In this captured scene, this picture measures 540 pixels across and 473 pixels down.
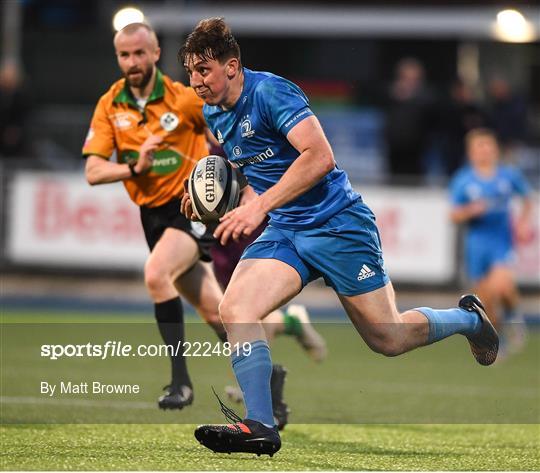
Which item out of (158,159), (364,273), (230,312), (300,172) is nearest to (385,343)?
(364,273)

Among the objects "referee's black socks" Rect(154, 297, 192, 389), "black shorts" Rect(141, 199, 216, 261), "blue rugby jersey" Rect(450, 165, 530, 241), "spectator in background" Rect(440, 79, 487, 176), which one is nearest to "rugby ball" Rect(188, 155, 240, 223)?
"black shorts" Rect(141, 199, 216, 261)

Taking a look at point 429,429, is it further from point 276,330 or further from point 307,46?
point 307,46

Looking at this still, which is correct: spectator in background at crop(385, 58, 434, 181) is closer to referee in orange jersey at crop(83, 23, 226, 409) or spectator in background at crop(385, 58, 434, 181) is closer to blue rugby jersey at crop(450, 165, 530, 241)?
blue rugby jersey at crop(450, 165, 530, 241)

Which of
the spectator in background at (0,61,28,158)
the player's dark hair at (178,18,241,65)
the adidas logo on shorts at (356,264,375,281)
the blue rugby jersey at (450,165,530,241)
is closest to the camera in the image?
the player's dark hair at (178,18,241,65)

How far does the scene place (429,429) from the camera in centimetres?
864

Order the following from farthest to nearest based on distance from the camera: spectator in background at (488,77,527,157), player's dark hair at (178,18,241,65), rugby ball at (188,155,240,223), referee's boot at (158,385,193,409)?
1. spectator in background at (488,77,527,157)
2. referee's boot at (158,385,193,409)
3. rugby ball at (188,155,240,223)
4. player's dark hair at (178,18,241,65)

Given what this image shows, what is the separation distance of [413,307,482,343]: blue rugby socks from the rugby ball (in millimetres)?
1219

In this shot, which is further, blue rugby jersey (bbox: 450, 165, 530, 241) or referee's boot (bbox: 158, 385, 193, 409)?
blue rugby jersey (bbox: 450, 165, 530, 241)

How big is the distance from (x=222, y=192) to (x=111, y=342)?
4.77 meters

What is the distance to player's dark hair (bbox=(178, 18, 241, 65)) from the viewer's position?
22.5ft

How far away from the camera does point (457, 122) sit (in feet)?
60.3

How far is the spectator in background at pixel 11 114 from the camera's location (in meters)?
18.9

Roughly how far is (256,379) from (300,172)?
3.26ft

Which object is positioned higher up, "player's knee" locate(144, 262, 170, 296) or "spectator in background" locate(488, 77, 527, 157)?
"player's knee" locate(144, 262, 170, 296)
